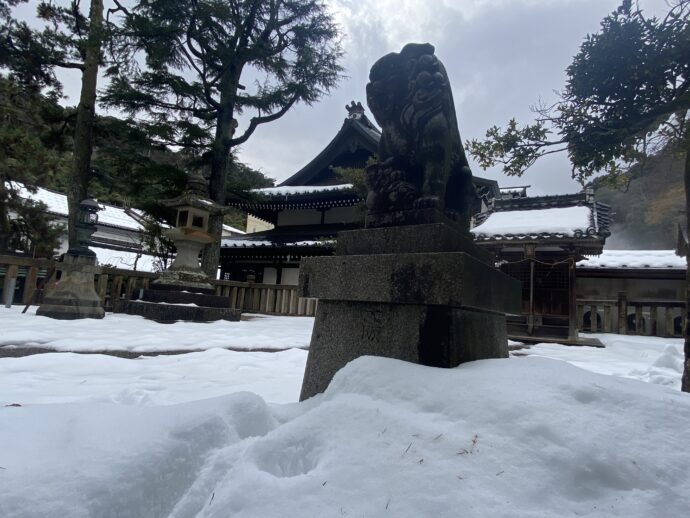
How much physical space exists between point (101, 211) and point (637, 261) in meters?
23.7

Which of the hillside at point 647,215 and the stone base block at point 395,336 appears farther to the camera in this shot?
the hillside at point 647,215

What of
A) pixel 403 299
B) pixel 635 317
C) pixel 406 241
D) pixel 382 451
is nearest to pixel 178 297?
pixel 406 241

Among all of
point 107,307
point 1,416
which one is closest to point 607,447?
point 1,416

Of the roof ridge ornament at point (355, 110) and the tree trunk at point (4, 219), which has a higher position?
the roof ridge ornament at point (355, 110)

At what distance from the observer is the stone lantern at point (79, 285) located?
22.5 ft

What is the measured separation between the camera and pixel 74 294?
23.3 feet

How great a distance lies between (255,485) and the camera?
44.2 inches

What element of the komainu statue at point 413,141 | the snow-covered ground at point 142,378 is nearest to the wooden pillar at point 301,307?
the snow-covered ground at point 142,378

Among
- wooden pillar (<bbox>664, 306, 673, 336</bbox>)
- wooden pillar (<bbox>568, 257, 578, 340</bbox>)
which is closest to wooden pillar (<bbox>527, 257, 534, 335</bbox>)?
wooden pillar (<bbox>568, 257, 578, 340</bbox>)

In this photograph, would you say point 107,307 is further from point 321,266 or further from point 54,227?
point 321,266

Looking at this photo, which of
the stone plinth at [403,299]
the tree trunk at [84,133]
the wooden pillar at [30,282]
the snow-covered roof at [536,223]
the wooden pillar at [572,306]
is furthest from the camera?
the tree trunk at [84,133]

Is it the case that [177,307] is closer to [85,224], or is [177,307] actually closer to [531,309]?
[85,224]

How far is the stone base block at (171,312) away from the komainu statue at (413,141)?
6.57 meters

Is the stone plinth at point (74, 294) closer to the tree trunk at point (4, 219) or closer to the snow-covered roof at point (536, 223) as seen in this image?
the tree trunk at point (4, 219)
